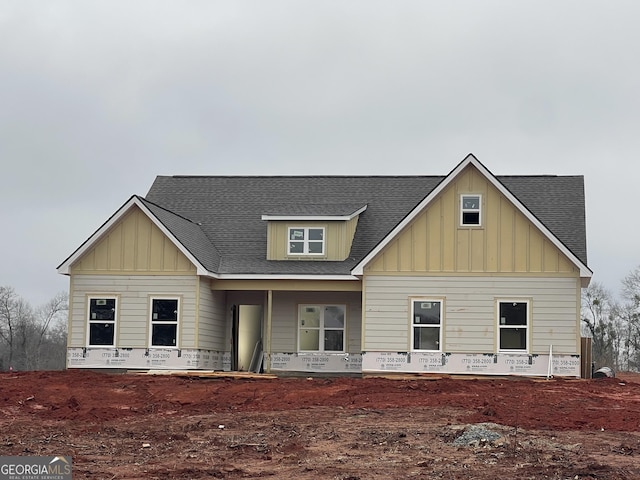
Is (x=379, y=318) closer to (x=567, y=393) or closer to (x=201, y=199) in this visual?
(x=567, y=393)

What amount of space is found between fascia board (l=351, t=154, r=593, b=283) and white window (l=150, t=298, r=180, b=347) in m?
5.28

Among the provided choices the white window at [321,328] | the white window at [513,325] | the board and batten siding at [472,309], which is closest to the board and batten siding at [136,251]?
the white window at [321,328]

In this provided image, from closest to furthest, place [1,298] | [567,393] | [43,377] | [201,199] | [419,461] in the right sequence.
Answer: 1. [419,461]
2. [567,393]
3. [43,377]
4. [201,199]
5. [1,298]

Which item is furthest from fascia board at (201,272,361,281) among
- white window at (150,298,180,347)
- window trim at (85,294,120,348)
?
window trim at (85,294,120,348)

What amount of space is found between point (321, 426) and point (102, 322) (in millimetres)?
12603

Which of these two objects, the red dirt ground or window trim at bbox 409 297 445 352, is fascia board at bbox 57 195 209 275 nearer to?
the red dirt ground

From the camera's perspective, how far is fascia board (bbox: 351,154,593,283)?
26938 millimetres

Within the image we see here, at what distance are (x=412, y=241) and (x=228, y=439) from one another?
12.5 m

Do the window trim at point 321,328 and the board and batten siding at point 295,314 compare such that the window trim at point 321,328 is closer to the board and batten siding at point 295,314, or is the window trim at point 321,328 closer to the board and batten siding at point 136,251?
the board and batten siding at point 295,314

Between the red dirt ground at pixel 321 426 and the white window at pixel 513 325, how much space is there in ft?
4.18

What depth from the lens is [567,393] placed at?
74.8ft

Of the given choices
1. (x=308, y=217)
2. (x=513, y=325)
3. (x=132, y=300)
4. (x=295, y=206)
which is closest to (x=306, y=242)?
(x=308, y=217)

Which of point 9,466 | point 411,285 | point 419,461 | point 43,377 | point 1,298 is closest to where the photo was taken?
point 9,466

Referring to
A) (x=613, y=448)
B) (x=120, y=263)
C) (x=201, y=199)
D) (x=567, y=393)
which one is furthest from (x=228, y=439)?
(x=201, y=199)
